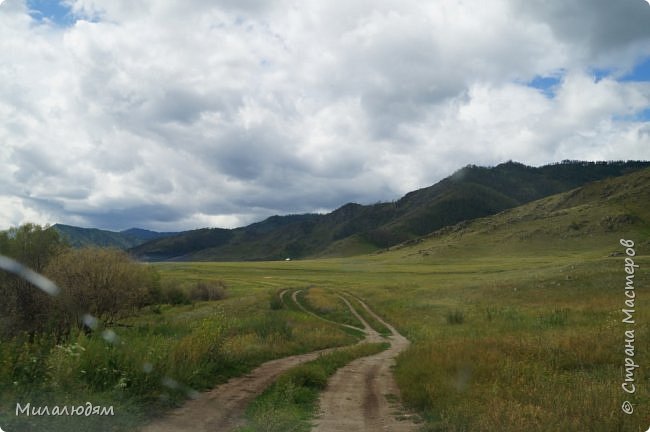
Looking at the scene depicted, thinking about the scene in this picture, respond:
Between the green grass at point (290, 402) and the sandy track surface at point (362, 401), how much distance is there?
322 millimetres

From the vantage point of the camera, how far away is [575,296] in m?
42.5

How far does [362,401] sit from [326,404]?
3.65 feet

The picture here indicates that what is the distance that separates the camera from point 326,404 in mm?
12570

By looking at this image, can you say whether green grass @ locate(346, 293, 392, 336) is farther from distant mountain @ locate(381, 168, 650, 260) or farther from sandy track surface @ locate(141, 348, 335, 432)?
distant mountain @ locate(381, 168, 650, 260)

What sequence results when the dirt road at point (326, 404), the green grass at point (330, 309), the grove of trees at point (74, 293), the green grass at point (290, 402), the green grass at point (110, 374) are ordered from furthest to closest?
the green grass at point (330, 309) → the grove of trees at point (74, 293) → the dirt road at point (326, 404) → the green grass at point (290, 402) → the green grass at point (110, 374)

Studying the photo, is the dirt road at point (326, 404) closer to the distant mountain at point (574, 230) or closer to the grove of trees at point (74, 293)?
the grove of trees at point (74, 293)

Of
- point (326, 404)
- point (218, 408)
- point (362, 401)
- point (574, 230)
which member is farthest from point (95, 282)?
point (574, 230)

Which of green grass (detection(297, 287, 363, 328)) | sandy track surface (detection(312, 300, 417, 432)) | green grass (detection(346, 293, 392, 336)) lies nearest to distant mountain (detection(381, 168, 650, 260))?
green grass (detection(346, 293, 392, 336))

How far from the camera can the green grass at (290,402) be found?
9883 mm

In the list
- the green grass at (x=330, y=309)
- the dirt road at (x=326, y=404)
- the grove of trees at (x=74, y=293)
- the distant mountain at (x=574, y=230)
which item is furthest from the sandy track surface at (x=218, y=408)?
the distant mountain at (x=574, y=230)

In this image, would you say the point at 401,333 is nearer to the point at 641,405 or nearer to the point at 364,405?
the point at 364,405

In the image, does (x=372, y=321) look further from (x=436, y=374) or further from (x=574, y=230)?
(x=574, y=230)

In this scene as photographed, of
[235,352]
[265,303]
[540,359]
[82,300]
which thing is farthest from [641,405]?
[265,303]

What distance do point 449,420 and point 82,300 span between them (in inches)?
1111
